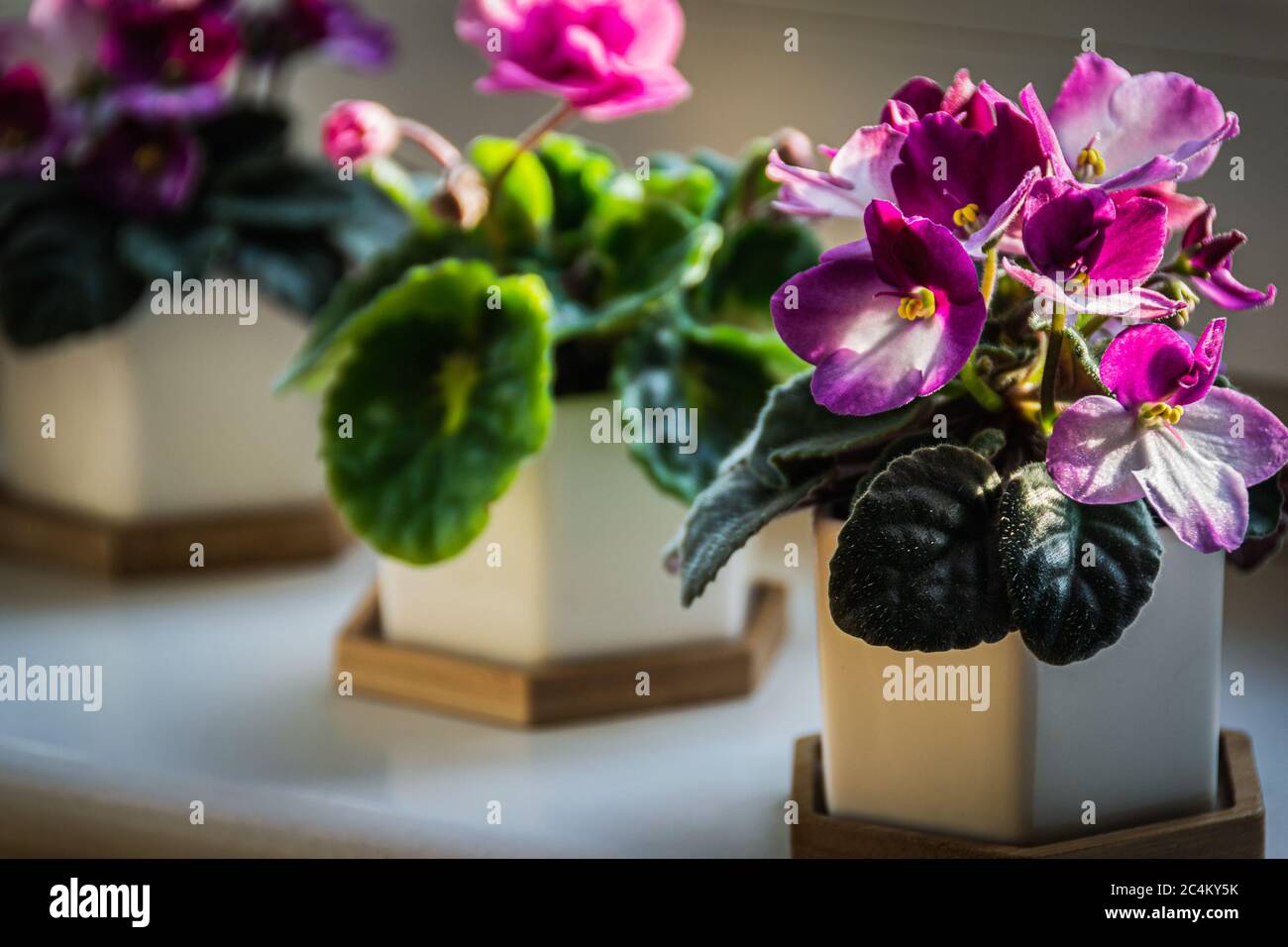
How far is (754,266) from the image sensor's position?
1.04 meters

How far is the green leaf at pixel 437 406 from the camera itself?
0.90 meters

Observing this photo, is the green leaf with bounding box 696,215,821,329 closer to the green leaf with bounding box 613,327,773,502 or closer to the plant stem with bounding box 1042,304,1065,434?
the green leaf with bounding box 613,327,773,502

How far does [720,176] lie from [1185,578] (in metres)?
0.49

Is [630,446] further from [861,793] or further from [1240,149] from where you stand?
[1240,149]

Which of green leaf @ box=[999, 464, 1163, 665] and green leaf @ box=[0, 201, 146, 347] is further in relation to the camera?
green leaf @ box=[0, 201, 146, 347]

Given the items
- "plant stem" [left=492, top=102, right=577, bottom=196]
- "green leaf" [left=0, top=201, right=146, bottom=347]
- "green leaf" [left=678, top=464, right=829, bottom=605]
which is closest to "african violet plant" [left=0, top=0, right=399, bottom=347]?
"green leaf" [left=0, top=201, right=146, bottom=347]

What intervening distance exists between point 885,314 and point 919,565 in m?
0.10

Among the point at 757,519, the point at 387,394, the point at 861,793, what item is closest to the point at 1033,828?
the point at 861,793

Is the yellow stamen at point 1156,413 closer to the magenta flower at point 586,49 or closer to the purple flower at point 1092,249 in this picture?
the purple flower at point 1092,249

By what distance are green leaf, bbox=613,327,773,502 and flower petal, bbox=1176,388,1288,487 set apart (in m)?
0.35

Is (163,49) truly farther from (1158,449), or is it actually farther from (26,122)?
(1158,449)

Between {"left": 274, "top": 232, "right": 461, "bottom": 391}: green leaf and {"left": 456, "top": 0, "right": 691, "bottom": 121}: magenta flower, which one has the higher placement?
{"left": 456, "top": 0, "right": 691, "bottom": 121}: magenta flower

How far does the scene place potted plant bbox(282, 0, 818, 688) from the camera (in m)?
0.92

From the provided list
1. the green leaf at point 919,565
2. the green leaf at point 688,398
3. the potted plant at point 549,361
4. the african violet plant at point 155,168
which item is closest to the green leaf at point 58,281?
the african violet plant at point 155,168
